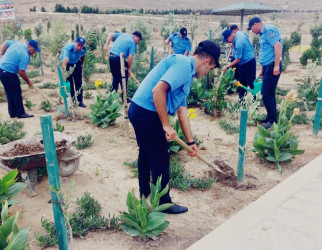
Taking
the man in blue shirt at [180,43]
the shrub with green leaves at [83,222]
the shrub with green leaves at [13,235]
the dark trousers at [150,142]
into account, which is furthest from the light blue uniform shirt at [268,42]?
the shrub with green leaves at [13,235]

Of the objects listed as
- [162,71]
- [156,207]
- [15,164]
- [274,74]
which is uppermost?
[162,71]

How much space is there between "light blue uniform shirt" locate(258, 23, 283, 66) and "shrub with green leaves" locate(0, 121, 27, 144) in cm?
423

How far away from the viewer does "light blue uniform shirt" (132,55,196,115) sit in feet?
8.68

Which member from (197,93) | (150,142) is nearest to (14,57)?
(197,93)

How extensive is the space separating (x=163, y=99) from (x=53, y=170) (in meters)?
1.01

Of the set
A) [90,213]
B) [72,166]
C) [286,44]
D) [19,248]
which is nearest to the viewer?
[19,248]

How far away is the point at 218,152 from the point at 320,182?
1543 millimetres

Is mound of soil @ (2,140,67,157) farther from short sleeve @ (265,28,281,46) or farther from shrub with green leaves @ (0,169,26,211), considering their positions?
short sleeve @ (265,28,281,46)

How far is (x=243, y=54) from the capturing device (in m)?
6.44

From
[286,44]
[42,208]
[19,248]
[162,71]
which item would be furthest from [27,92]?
[286,44]

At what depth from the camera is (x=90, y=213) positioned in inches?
126

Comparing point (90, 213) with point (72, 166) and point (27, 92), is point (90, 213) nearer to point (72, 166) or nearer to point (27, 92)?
point (72, 166)

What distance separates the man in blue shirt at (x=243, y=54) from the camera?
20.9 ft

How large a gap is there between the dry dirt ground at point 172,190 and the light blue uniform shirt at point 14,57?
1.06m
